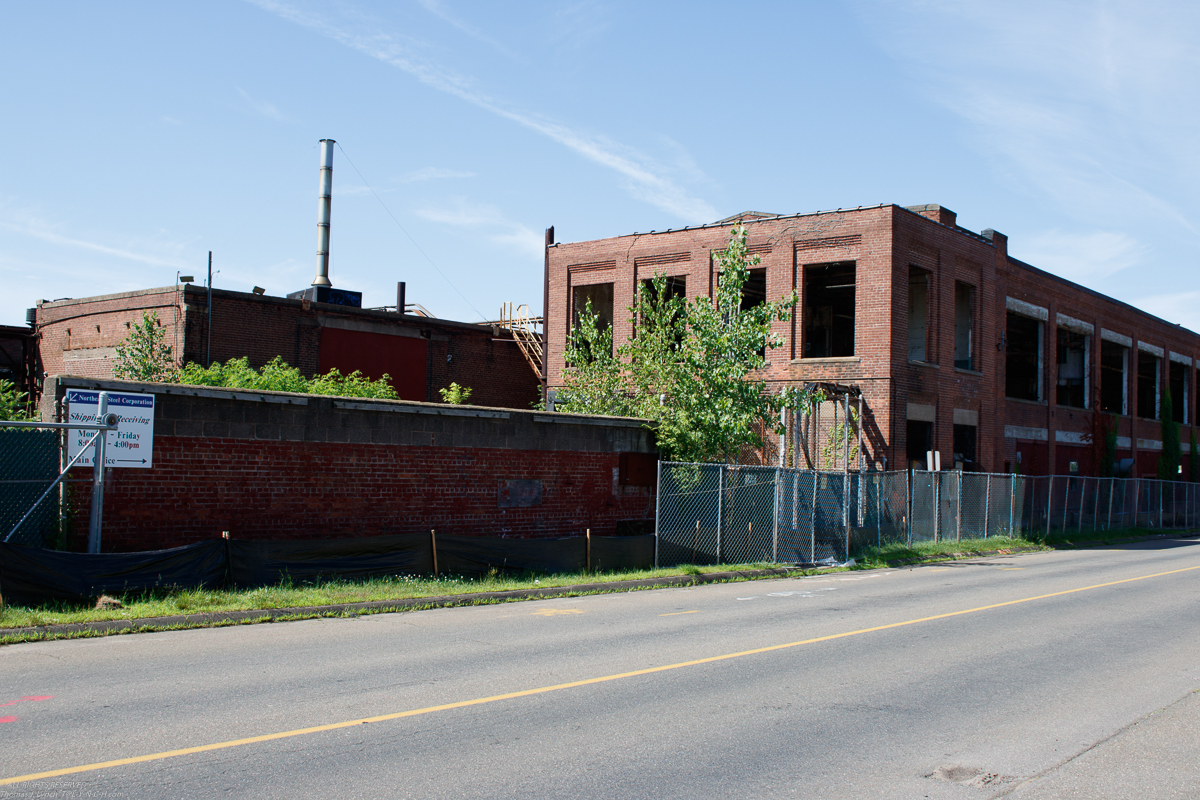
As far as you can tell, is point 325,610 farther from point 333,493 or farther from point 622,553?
point 622,553

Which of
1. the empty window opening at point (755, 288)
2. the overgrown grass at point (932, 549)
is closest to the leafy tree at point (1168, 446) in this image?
the overgrown grass at point (932, 549)

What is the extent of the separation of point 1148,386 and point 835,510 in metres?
37.2

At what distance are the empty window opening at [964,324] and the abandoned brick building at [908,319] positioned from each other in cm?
4

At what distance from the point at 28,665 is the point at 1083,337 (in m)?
42.6

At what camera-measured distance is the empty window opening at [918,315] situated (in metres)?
29.1

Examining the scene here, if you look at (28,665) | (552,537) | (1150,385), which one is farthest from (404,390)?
(1150,385)

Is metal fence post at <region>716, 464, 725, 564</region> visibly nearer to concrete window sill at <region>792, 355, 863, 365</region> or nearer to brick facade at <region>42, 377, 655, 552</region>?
brick facade at <region>42, 377, 655, 552</region>

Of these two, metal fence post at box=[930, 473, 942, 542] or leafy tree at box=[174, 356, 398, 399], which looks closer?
leafy tree at box=[174, 356, 398, 399]

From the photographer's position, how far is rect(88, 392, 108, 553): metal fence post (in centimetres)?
1202

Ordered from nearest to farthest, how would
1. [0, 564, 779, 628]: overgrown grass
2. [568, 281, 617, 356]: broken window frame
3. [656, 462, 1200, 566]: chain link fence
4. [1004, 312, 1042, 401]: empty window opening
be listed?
[0, 564, 779, 628]: overgrown grass
[656, 462, 1200, 566]: chain link fence
[568, 281, 617, 356]: broken window frame
[1004, 312, 1042, 401]: empty window opening

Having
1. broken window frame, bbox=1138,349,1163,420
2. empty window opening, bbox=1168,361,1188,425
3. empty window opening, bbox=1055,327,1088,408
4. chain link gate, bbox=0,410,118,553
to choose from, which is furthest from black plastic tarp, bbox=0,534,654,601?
empty window opening, bbox=1168,361,1188,425

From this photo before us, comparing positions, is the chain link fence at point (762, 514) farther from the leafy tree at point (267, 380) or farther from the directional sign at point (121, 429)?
the leafy tree at point (267, 380)

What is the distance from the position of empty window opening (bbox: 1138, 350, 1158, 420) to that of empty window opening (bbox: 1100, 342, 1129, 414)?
2223 millimetres

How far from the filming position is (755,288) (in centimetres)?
3225
